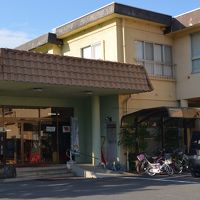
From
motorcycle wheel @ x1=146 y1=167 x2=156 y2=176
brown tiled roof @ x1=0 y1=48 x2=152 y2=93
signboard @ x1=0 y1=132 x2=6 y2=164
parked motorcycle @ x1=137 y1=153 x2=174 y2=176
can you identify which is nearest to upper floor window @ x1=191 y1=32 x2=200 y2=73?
brown tiled roof @ x1=0 y1=48 x2=152 y2=93

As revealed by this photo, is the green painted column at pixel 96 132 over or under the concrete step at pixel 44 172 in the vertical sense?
over

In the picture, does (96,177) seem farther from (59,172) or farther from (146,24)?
(146,24)

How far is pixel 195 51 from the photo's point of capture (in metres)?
23.1

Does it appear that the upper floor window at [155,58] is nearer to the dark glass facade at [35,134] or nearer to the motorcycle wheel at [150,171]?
the dark glass facade at [35,134]

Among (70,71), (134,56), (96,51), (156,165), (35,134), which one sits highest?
(96,51)

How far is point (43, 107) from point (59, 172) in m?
3.60

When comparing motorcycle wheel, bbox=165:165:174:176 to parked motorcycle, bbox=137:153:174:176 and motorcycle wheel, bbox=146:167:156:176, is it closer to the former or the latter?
parked motorcycle, bbox=137:153:174:176

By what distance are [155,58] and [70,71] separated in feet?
22.1

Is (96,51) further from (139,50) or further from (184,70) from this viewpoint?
(184,70)

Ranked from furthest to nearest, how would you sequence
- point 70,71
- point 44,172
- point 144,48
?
point 144,48
point 44,172
point 70,71

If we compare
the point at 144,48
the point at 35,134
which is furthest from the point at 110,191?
the point at 144,48

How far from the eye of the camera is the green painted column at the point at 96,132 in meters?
21.6

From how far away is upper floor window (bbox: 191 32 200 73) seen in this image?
75.2 ft

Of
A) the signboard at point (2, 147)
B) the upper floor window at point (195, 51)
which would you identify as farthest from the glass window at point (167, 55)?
the signboard at point (2, 147)
